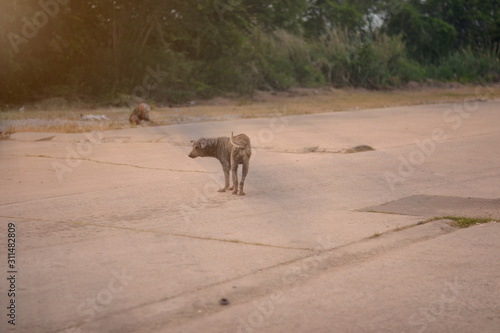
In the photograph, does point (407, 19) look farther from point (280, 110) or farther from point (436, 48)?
point (280, 110)

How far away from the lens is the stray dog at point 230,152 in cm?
768

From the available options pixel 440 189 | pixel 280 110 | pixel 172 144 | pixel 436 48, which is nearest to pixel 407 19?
pixel 436 48

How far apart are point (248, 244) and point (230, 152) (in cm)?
230

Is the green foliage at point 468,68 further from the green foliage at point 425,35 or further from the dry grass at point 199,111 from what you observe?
the dry grass at point 199,111

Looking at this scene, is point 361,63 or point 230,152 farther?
point 361,63

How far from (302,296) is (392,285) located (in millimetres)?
635

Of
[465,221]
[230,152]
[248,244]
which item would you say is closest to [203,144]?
[230,152]

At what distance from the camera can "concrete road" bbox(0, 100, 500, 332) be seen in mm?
4297

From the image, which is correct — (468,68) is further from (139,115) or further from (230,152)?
(230,152)

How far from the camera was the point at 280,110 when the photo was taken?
18016 millimetres

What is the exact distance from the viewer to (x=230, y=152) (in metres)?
7.89

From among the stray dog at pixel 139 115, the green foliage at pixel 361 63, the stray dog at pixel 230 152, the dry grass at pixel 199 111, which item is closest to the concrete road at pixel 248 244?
the stray dog at pixel 230 152

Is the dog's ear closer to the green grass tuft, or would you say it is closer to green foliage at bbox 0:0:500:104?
the green grass tuft

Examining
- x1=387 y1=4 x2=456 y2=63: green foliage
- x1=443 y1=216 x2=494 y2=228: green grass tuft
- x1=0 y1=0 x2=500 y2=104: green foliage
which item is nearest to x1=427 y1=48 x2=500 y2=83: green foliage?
x1=0 y1=0 x2=500 y2=104: green foliage
